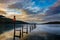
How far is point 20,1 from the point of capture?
3.28 meters

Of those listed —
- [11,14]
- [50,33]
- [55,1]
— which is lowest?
[50,33]

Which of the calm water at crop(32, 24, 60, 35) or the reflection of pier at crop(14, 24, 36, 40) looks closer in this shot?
the calm water at crop(32, 24, 60, 35)

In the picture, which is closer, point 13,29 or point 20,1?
point 20,1

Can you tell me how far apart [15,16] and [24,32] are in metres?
0.45

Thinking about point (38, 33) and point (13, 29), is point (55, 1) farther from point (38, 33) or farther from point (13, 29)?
point (13, 29)

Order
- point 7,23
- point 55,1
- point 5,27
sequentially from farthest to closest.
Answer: point 5,27
point 7,23
point 55,1

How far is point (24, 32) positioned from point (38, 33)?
0.33 meters

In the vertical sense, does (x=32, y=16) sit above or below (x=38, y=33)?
above

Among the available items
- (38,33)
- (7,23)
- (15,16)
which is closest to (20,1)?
(15,16)

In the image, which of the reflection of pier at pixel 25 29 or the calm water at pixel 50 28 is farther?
the reflection of pier at pixel 25 29

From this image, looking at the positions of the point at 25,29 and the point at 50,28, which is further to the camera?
the point at 25,29

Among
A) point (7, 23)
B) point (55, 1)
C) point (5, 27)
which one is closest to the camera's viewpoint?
point (55, 1)

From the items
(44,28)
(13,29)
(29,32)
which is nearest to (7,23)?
(13,29)

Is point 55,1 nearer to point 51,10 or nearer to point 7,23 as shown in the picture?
point 51,10
